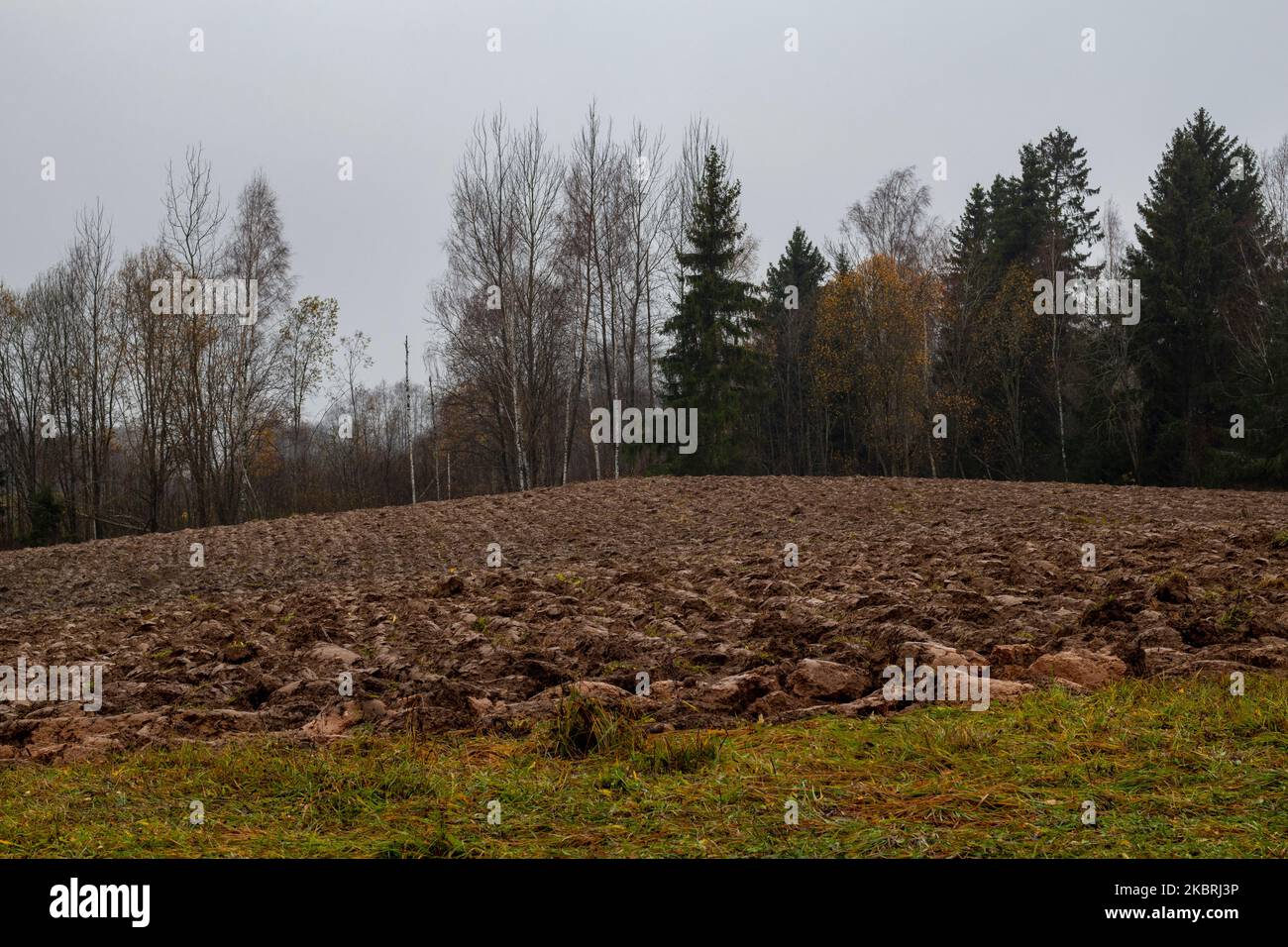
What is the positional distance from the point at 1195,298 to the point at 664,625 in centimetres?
2913

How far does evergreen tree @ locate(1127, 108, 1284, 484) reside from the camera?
27.7 metres

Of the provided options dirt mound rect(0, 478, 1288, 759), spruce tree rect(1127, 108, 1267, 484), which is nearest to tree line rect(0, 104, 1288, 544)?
spruce tree rect(1127, 108, 1267, 484)

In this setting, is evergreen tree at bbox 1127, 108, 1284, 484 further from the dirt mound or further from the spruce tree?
the dirt mound

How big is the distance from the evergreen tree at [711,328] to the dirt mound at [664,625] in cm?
1774

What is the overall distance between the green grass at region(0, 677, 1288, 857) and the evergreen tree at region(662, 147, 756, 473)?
26.8m

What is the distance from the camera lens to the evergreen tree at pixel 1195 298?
91.0ft

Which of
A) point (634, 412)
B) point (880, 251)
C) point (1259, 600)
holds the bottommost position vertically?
point (1259, 600)

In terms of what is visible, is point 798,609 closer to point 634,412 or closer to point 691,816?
point 691,816

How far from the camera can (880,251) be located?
3578 centimetres

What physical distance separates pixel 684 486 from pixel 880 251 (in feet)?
65.6

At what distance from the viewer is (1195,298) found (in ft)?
93.3

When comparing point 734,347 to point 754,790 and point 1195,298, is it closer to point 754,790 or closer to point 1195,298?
point 1195,298

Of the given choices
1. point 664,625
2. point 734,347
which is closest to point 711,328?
point 734,347
